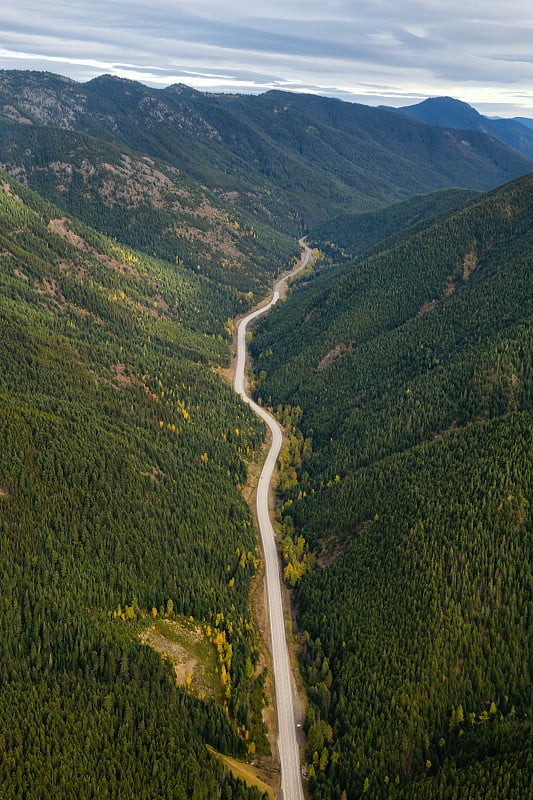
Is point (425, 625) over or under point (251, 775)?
over

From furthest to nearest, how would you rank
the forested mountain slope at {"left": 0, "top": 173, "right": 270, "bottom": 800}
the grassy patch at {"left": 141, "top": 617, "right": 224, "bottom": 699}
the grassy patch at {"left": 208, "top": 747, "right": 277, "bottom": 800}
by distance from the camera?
the grassy patch at {"left": 141, "top": 617, "right": 224, "bottom": 699}
the grassy patch at {"left": 208, "top": 747, "right": 277, "bottom": 800}
the forested mountain slope at {"left": 0, "top": 173, "right": 270, "bottom": 800}

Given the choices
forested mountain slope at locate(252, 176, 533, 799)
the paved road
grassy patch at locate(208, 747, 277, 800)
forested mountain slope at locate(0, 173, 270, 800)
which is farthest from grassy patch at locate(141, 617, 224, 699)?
forested mountain slope at locate(252, 176, 533, 799)

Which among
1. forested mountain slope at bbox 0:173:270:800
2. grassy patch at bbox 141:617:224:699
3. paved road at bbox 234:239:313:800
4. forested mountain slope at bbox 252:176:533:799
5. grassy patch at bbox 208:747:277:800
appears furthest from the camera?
grassy patch at bbox 141:617:224:699

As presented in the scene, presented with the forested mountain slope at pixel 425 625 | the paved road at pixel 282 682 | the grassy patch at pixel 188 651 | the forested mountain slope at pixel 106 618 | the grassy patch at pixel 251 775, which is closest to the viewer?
the forested mountain slope at pixel 106 618

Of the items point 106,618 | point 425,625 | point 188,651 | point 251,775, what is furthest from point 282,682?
point 106,618

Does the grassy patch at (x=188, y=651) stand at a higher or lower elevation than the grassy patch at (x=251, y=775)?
higher

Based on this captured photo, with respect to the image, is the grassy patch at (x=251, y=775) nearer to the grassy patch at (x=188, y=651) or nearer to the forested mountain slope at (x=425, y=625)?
the forested mountain slope at (x=425, y=625)

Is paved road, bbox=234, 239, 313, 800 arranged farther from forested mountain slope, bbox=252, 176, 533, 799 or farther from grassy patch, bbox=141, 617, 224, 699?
grassy patch, bbox=141, 617, 224, 699

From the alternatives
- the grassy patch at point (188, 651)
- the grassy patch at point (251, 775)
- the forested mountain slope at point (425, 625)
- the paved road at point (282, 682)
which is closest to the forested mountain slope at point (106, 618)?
the grassy patch at point (188, 651)

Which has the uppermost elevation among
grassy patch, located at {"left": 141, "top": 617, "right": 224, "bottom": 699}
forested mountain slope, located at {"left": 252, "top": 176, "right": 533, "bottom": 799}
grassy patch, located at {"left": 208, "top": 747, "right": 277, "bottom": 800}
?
forested mountain slope, located at {"left": 252, "top": 176, "right": 533, "bottom": 799}

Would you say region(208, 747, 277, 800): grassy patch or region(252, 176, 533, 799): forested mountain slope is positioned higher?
region(252, 176, 533, 799): forested mountain slope

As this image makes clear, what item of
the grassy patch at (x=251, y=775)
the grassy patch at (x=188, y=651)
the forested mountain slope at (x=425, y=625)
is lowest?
the grassy patch at (x=251, y=775)

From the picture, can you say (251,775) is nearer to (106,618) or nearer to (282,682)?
(282,682)
